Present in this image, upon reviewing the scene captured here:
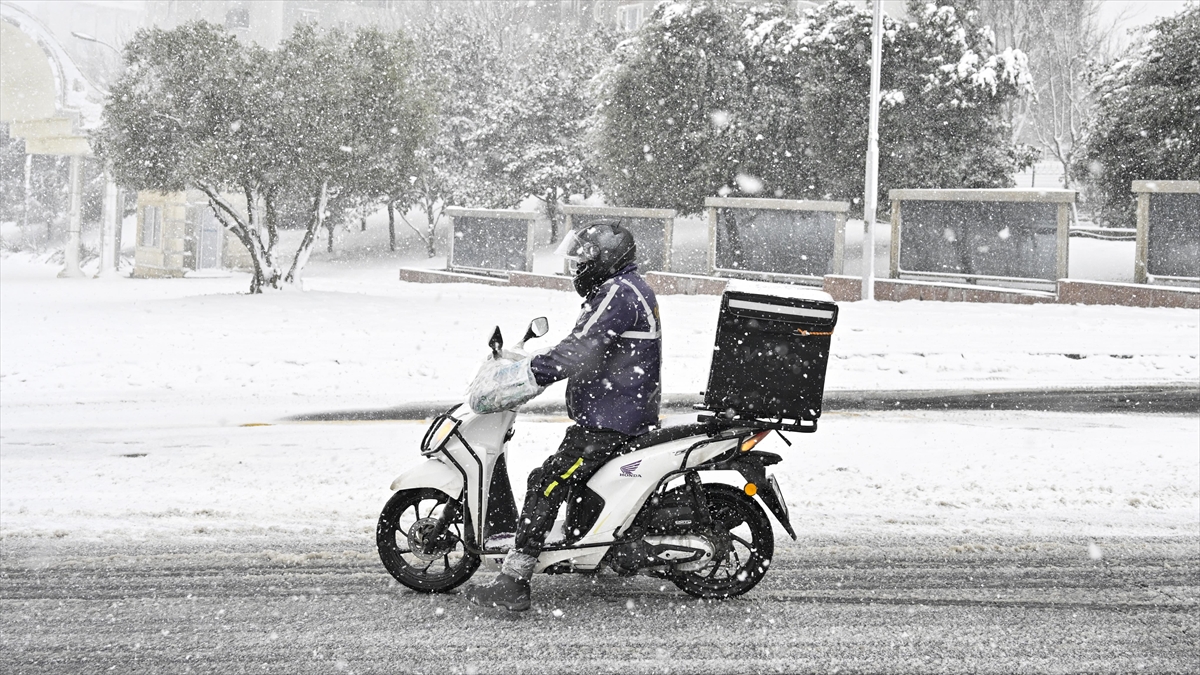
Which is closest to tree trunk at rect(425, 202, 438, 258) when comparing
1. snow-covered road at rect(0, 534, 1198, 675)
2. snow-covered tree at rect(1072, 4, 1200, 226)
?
snow-covered tree at rect(1072, 4, 1200, 226)

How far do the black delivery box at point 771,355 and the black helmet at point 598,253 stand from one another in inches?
20.0

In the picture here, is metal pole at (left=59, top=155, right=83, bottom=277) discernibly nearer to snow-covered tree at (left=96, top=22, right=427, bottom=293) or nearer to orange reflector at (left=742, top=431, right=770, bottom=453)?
snow-covered tree at (left=96, top=22, right=427, bottom=293)

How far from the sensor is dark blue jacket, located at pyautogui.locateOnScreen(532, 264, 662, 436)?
4500 mm

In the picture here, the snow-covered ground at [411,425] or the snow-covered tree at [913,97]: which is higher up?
the snow-covered tree at [913,97]

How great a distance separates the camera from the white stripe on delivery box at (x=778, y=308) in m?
4.64

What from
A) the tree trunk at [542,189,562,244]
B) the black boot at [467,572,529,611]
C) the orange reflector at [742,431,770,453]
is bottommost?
the black boot at [467,572,529,611]

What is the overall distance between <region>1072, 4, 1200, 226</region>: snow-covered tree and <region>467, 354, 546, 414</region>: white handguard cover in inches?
1052

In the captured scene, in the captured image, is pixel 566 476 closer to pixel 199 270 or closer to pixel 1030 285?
pixel 1030 285

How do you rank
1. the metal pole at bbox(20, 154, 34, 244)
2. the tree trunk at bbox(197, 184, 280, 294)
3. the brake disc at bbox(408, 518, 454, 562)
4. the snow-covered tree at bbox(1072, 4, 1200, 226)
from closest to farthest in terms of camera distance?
the brake disc at bbox(408, 518, 454, 562)
the tree trunk at bbox(197, 184, 280, 294)
the snow-covered tree at bbox(1072, 4, 1200, 226)
the metal pole at bbox(20, 154, 34, 244)

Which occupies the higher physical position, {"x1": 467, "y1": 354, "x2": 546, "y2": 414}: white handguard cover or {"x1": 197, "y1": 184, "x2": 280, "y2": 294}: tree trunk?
{"x1": 197, "y1": 184, "x2": 280, "y2": 294}: tree trunk

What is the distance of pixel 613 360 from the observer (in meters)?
4.64

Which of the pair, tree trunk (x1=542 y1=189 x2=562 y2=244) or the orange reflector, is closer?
the orange reflector

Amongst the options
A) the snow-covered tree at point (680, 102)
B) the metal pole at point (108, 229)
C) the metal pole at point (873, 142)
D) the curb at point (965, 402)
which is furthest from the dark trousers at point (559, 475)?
the metal pole at point (108, 229)

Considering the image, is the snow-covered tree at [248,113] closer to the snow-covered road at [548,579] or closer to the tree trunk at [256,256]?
the tree trunk at [256,256]
